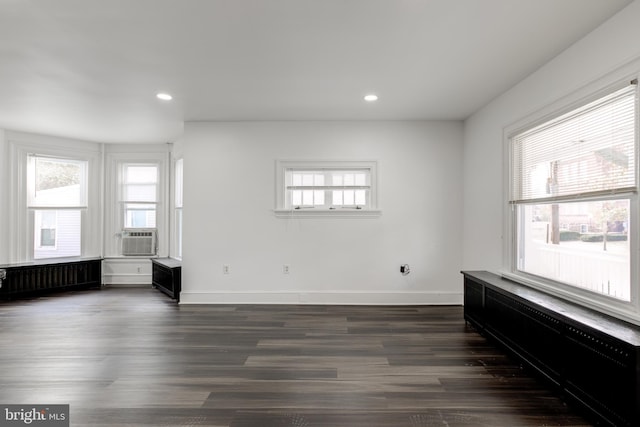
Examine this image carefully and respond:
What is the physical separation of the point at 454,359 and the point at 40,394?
3.24 m

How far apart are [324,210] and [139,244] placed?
3.72m

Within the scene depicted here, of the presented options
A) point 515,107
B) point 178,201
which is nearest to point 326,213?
point 515,107

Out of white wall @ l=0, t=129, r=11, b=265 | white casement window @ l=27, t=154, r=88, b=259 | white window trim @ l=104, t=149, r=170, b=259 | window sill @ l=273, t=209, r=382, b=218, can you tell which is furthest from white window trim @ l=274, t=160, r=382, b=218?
white wall @ l=0, t=129, r=11, b=265

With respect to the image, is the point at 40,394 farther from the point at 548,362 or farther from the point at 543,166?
the point at 543,166

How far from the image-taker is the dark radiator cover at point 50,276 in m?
5.11

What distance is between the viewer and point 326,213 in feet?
15.7

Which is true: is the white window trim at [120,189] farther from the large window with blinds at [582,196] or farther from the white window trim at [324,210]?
the large window with blinds at [582,196]

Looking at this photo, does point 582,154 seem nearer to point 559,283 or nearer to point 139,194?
point 559,283

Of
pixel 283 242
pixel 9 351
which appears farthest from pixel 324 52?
pixel 9 351

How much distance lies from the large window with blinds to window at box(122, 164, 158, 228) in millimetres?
5863

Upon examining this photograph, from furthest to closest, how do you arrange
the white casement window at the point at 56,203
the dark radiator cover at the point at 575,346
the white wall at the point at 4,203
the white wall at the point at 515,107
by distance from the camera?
the white casement window at the point at 56,203, the white wall at the point at 4,203, the white wall at the point at 515,107, the dark radiator cover at the point at 575,346

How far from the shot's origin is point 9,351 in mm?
3111

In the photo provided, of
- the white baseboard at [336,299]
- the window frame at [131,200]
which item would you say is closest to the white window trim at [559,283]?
the white baseboard at [336,299]

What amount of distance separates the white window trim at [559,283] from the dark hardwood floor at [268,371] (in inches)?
28.4
